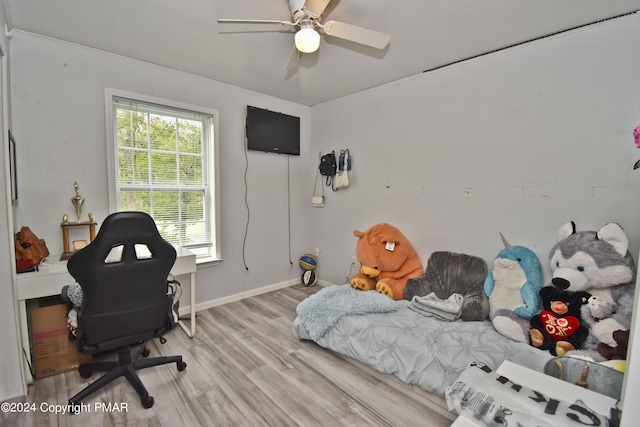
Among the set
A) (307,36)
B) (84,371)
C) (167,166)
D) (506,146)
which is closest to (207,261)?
(167,166)

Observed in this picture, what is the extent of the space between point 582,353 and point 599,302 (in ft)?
1.11

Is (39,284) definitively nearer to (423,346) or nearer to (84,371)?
(84,371)

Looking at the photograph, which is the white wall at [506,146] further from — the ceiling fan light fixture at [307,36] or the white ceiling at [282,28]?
the ceiling fan light fixture at [307,36]

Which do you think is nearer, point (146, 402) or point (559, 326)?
point (146, 402)

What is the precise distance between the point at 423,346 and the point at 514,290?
2.90 ft

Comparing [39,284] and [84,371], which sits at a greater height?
[39,284]

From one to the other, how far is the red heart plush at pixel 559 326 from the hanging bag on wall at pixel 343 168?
91.2 inches

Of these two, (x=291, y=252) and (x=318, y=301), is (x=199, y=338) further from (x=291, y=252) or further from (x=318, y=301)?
(x=291, y=252)

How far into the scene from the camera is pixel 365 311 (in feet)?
7.91

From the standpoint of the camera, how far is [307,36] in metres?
1.78

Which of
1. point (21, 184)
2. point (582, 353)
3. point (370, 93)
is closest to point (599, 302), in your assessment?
point (582, 353)

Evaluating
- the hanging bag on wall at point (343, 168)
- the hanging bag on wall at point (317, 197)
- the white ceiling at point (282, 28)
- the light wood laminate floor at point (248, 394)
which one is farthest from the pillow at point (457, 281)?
the white ceiling at point (282, 28)

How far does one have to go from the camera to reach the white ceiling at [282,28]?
1875 millimetres

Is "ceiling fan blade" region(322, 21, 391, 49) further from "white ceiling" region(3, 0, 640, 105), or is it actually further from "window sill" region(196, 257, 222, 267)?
"window sill" region(196, 257, 222, 267)
